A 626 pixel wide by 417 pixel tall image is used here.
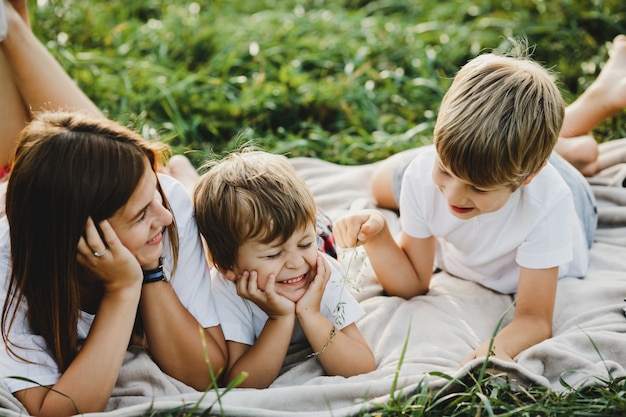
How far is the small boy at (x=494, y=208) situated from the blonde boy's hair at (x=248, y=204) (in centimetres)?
44

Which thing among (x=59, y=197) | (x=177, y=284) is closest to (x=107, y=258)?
(x=59, y=197)

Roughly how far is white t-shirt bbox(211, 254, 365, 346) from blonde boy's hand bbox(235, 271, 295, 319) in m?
0.14

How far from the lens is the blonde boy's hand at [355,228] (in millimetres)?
2762

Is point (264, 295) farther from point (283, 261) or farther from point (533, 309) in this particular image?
point (533, 309)

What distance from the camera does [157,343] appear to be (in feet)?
8.09

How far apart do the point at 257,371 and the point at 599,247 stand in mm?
1720

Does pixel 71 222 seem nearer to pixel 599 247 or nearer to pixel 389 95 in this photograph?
pixel 599 247

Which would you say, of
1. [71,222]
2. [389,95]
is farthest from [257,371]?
[389,95]

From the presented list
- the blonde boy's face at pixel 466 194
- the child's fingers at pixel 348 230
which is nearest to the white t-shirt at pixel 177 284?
the child's fingers at pixel 348 230

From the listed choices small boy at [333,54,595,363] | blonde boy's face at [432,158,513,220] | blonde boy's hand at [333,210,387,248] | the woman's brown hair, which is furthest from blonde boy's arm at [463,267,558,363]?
the woman's brown hair

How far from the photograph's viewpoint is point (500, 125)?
2363 mm

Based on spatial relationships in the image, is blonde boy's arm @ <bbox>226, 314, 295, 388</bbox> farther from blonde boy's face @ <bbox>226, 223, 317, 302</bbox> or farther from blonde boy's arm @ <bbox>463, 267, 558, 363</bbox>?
blonde boy's arm @ <bbox>463, 267, 558, 363</bbox>

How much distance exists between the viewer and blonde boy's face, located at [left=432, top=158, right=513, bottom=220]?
2488 millimetres

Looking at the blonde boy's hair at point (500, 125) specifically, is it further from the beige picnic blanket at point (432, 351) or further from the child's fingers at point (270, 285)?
the child's fingers at point (270, 285)
